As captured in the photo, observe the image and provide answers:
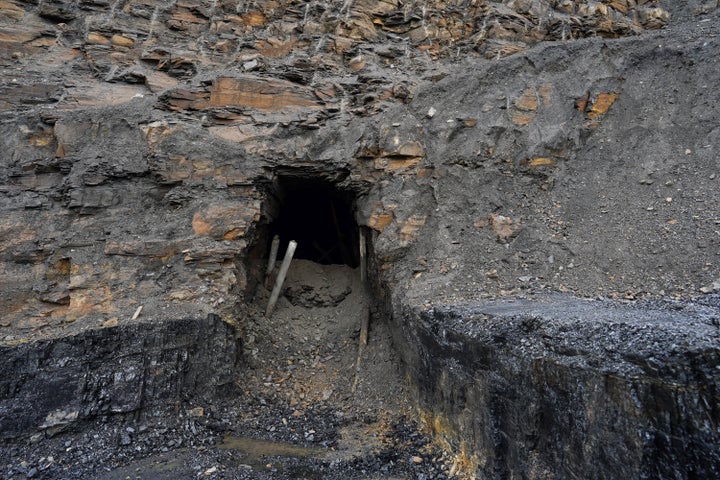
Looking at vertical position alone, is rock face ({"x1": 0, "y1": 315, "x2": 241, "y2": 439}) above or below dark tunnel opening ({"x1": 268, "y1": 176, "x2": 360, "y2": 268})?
below

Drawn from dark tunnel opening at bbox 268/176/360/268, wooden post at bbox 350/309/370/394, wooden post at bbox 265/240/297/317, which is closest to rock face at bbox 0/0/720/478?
dark tunnel opening at bbox 268/176/360/268

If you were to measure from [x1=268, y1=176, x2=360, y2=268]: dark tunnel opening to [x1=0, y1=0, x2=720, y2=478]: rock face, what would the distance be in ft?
1.35

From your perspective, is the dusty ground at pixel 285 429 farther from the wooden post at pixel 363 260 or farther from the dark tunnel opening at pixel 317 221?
the dark tunnel opening at pixel 317 221

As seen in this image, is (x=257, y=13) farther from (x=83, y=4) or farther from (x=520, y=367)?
(x=520, y=367)

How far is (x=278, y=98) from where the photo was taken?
973 cm

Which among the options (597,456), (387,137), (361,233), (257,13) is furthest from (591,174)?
(257,13)

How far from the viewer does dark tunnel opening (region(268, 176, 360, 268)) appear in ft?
31.8

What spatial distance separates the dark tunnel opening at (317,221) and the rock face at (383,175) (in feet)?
1.35

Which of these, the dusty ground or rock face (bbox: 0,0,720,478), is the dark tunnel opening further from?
the dusty ground

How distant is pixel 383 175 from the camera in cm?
880

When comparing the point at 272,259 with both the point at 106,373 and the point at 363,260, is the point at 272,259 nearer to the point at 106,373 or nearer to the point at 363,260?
the point at 363,260

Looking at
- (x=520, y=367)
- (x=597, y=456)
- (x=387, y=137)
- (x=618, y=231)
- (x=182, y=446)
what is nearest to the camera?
(x=597, y=456)

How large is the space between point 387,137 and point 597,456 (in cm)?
696

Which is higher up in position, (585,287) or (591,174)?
(591,174)
